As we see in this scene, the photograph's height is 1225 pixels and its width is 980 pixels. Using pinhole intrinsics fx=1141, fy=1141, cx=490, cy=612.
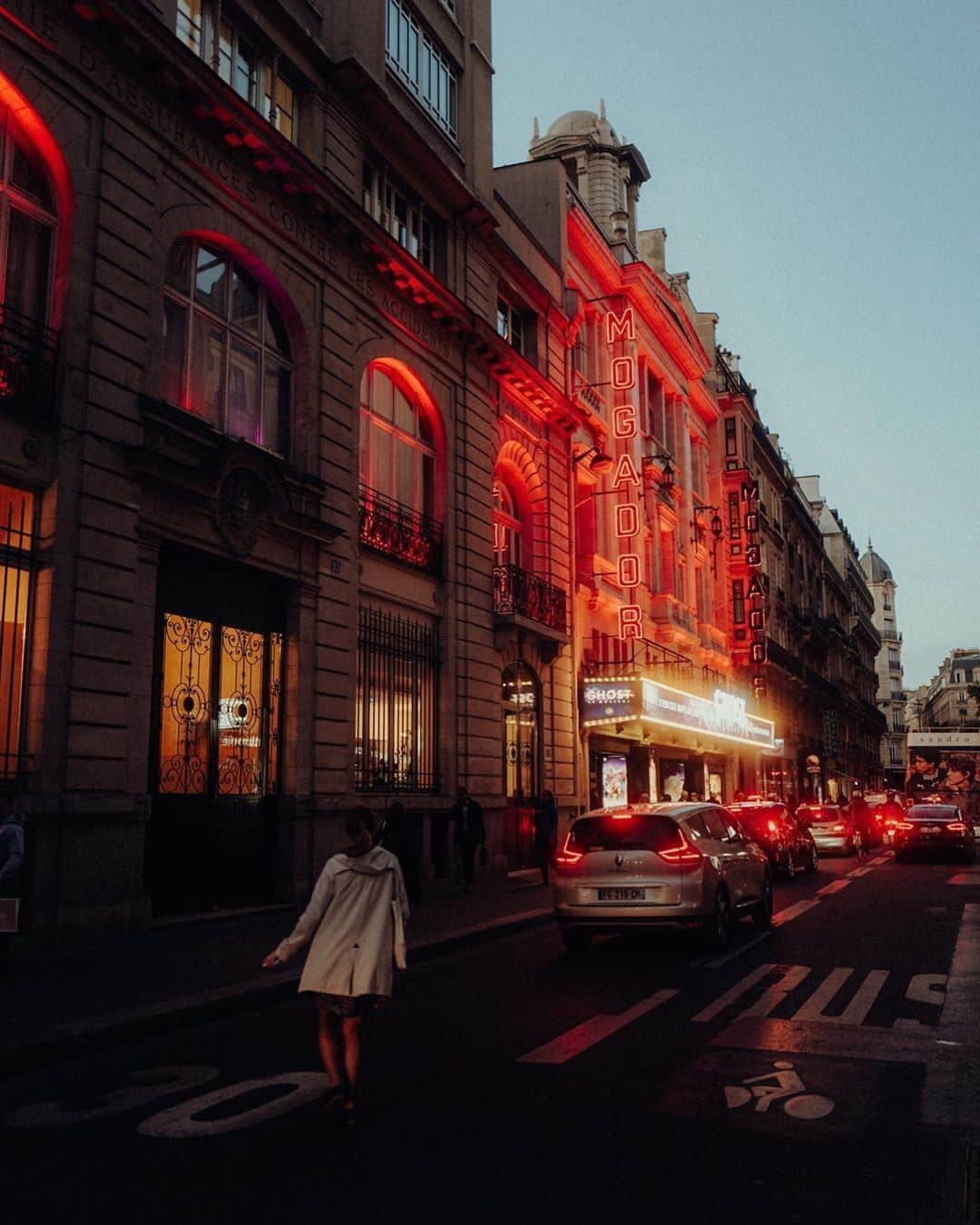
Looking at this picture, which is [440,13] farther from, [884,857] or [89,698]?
[884,857]

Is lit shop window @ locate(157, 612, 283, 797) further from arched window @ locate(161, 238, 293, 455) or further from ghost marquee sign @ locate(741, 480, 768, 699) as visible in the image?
ghost marquee sign @ locate(741, 480, 768, 699)

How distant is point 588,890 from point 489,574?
447 inches

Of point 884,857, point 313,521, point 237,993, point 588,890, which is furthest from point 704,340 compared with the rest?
point 237,993

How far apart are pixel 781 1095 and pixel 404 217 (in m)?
18.9

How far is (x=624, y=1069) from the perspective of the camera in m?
7.05

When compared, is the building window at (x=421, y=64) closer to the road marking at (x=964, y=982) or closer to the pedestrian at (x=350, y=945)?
the road marking at (x=964, y=982)

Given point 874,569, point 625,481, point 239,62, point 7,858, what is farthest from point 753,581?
point 874,569

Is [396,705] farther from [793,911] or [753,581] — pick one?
[753,581]

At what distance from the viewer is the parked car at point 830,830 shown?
31156 millimetres

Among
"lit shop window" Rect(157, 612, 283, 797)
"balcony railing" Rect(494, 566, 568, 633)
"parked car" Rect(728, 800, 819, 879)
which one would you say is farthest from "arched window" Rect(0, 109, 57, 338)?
"parked car" Rect(728, 800, 819, 879)

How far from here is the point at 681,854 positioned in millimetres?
12469

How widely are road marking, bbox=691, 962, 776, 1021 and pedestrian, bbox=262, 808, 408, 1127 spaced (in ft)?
11.4

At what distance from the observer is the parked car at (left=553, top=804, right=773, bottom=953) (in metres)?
12.3

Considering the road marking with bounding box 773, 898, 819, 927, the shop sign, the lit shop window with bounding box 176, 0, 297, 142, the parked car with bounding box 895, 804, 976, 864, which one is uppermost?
the lit shop window with bounding box 176, 0, 297, 142
